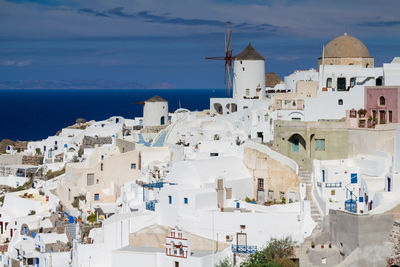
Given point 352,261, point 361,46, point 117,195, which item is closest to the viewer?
point 352,261

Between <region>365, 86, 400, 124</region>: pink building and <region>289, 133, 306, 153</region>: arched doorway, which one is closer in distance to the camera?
<region>365, 86, 400, 124</region>: pink building

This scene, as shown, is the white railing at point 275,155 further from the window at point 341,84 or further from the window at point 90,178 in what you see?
the window at point 90,178

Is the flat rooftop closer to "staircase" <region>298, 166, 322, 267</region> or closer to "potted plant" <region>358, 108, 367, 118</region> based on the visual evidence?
"staircase" <region>298, 166, 322, 267</region>

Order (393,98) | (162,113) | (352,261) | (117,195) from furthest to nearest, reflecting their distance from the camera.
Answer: (162,113) → (117,195) → (393,98) → (352,261)

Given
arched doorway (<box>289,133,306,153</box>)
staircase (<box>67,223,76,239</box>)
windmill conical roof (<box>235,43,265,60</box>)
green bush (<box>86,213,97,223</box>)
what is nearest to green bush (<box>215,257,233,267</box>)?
arched doorway (<box>289,133,306,153</box>)

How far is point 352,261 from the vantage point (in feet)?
91.1

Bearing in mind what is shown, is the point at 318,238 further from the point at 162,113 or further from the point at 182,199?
the point at 162,113

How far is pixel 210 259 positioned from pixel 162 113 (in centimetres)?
2427

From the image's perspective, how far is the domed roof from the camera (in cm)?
4559

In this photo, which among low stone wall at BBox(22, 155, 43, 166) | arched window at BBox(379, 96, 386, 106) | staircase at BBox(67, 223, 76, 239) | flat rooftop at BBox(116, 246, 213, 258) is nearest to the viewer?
flat rooftop at BBox(116, 246, 213, 258)

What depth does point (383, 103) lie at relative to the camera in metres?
36.9

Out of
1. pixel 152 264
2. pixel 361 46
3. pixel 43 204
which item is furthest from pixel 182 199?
pixel 361 46

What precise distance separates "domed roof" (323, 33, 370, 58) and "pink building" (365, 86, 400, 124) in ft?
27.9

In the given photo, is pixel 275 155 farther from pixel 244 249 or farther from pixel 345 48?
pixel 345 48
